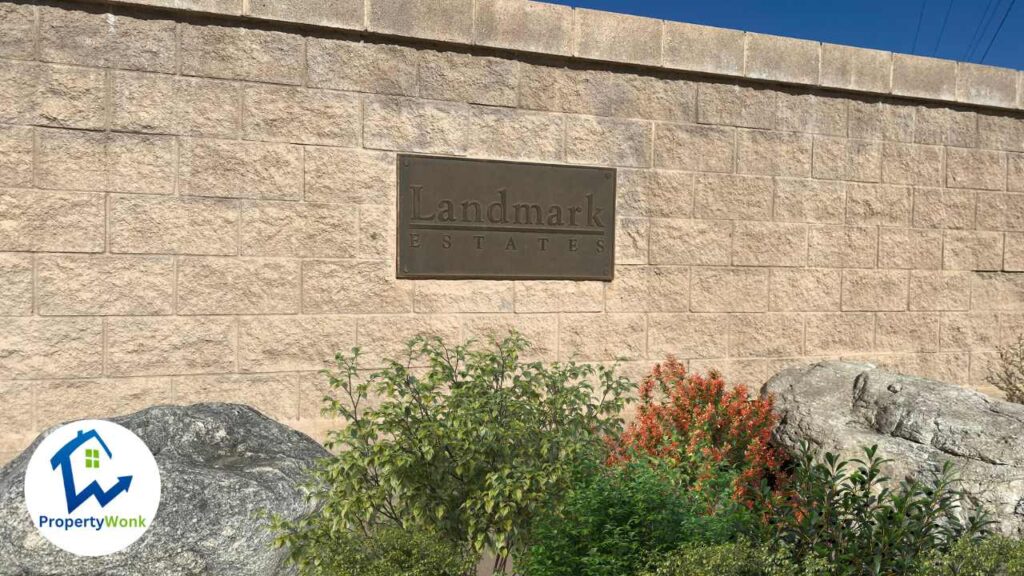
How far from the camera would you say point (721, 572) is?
316 cm

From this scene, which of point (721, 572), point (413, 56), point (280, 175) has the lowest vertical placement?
point (721, 572)

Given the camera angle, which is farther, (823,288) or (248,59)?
(823,288)

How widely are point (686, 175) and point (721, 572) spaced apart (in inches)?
158

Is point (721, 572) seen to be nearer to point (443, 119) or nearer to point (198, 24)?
point (443, 119)

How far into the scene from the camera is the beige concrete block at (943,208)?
7.60 metres

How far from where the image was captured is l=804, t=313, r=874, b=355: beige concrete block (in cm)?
722

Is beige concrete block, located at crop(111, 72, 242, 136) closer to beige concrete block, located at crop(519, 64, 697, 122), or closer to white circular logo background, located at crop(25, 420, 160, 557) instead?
white circular logo background, located at crop(25, 420, 160, 557)

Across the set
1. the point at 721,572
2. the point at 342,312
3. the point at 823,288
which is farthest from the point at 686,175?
the point at 721,572

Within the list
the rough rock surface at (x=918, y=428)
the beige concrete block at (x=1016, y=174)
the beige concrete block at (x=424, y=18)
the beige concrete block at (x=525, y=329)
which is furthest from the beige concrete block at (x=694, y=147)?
the beige concrete block at (x=1016, y=174)

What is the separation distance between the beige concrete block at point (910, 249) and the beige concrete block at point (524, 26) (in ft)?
10.4

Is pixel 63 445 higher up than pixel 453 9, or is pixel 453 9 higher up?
pixel 453 9

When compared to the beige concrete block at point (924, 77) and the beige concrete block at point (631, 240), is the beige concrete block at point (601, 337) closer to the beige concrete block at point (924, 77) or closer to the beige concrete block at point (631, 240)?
the beige concrete block at point (631, 240)

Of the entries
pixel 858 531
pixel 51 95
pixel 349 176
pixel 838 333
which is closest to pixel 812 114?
pixel 838 333

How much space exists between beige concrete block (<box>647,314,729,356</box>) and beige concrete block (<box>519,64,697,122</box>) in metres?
1.45
